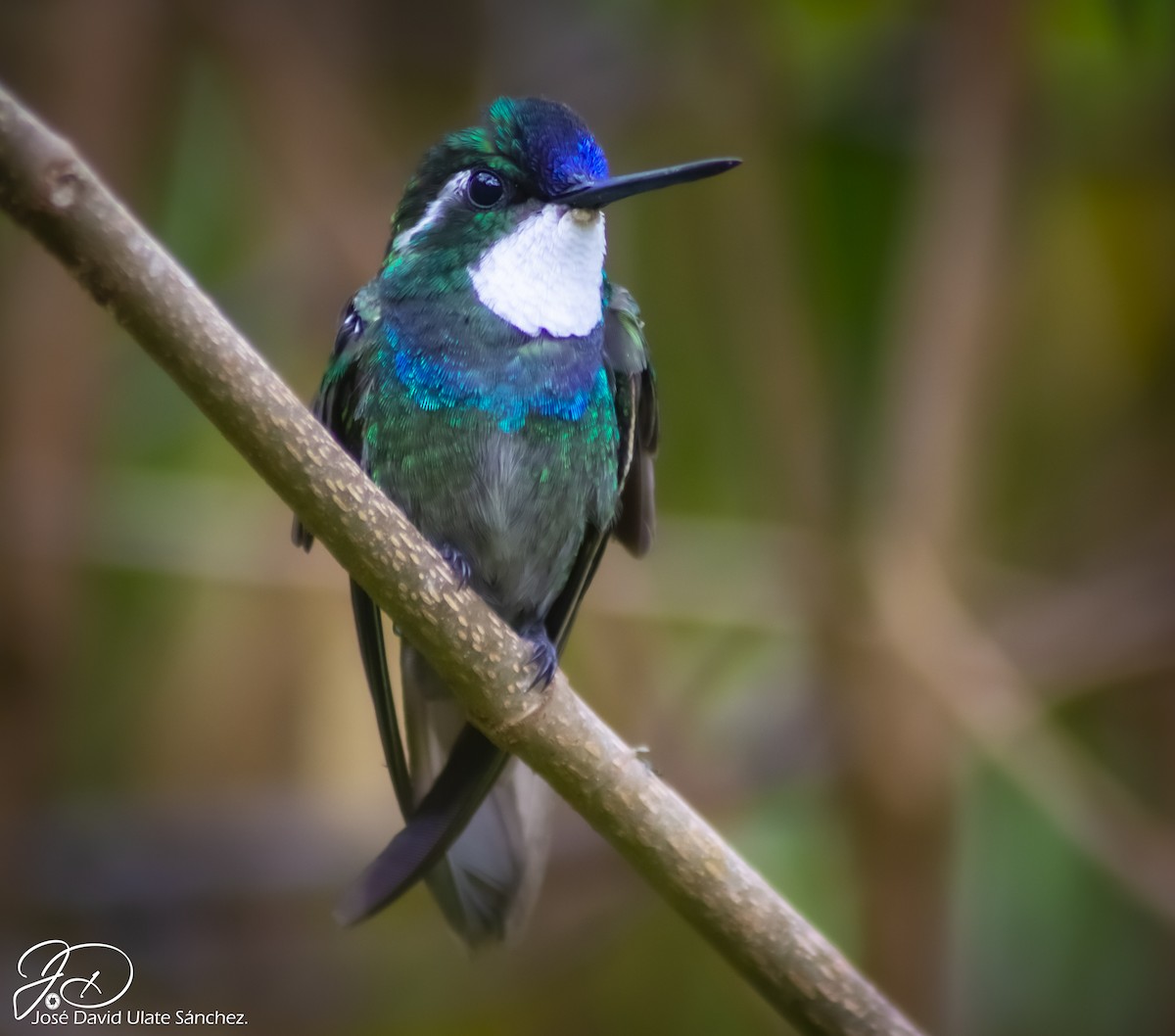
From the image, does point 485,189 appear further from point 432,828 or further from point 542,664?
point 432,828

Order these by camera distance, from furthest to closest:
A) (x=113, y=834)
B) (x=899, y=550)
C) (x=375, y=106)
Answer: (x=375, y=106), (x=113, y=834), (x=899, y=550)

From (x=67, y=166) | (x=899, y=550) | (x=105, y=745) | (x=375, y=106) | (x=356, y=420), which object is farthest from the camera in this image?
(x=375, y=106)

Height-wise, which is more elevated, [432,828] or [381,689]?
[381,689]

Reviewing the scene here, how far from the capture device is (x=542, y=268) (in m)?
1.97

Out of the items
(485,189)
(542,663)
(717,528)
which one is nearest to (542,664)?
(542,663)

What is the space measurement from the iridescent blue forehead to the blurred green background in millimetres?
1157

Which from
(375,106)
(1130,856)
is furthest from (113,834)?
(1130,856)

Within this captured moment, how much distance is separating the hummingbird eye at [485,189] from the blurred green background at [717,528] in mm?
1147

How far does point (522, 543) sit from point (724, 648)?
169cm

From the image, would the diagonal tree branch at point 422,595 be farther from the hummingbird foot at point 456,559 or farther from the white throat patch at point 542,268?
the white throat patch at point 542,268

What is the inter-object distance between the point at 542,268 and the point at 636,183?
0.81 ft

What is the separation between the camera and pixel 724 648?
11.9ft

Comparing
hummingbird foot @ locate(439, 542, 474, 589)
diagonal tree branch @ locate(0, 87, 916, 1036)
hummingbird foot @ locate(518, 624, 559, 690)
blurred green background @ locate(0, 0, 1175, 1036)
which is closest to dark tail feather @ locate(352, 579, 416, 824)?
hummingbird foot @ locate(439, 542, 474, 589)

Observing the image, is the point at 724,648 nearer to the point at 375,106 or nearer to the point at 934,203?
the point at 934,203
